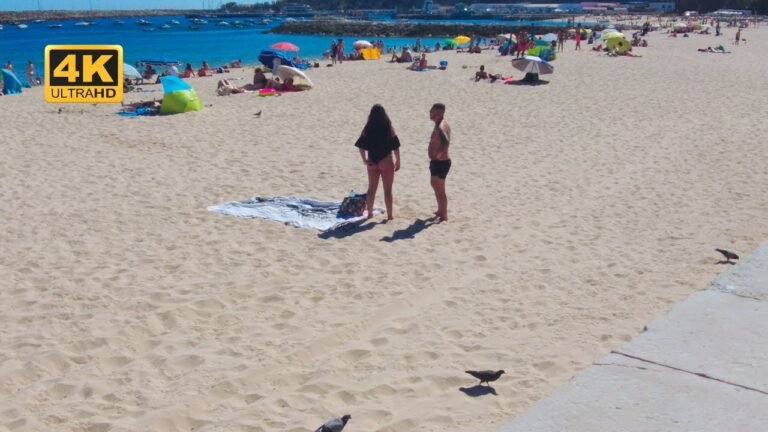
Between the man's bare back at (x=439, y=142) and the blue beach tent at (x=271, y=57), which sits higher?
the blue beach tent at (x=271, y=57)

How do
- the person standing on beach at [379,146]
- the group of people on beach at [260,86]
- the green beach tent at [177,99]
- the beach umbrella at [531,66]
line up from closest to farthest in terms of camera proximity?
the person standing on beach at [379,146], the green beach tent at [177,99], the group of people on beach at [260,86], the beach umbrella at [531,66]

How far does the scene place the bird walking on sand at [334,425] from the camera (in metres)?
3.34

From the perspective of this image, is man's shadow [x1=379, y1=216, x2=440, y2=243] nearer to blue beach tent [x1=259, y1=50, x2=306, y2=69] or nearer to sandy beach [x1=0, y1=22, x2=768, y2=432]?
sandy beach [x1=0, y1=22, x2=768, y2=432]

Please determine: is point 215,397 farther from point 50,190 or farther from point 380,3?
point 380,3

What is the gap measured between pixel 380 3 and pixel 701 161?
17116 cm

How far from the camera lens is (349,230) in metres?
7.10

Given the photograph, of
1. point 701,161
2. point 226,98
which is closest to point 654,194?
point 701,161

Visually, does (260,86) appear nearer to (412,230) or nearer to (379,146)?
(379,146)

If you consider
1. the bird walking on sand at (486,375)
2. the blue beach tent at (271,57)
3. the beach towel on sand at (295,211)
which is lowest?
the bird walking on sand at (486,375)

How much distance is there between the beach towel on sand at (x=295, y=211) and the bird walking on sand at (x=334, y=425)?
12.2 feet

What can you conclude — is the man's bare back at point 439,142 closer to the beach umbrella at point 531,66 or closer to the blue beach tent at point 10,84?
the beach umbrella at point 531,66

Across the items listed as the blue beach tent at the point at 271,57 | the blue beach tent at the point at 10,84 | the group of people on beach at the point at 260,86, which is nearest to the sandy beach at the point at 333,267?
the group of people on beach at the point at 260,86

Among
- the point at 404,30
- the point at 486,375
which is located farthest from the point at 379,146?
the point at 404,30

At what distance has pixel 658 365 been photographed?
3215 mm
